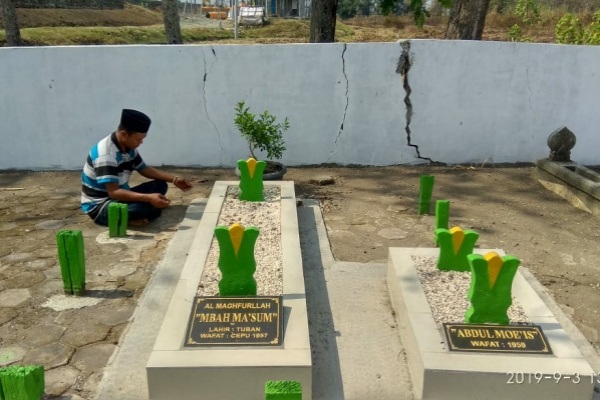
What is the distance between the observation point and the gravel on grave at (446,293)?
3.39 meters

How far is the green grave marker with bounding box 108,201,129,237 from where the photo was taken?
4.99 meters

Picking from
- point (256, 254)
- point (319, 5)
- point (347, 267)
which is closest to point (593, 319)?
point (347, 267)

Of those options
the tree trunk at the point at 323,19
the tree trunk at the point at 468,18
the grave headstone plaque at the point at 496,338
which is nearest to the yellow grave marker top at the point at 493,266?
the grave headstone plaque at the point at 496,338

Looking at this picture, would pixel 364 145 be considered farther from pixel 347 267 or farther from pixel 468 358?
pixel 468 358

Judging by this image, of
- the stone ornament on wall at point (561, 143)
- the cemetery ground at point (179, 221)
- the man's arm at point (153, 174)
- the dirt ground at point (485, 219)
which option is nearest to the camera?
the cemetery ground at point (179, 221)

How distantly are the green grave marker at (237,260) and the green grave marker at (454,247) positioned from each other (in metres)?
1.32

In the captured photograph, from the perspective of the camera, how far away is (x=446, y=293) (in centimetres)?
368

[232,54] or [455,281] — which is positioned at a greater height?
[232,54]

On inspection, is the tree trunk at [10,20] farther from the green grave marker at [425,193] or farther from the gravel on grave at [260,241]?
the green grave marker at [425,193]

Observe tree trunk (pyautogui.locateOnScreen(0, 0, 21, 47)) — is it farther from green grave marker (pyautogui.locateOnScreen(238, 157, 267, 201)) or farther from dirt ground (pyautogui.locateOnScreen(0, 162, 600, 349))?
green grave marker (pyautogui.locateOnScreen(238, 157, 267, 201))

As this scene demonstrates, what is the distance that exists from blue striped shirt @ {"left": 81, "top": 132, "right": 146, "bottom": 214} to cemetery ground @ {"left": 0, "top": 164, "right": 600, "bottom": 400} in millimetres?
312

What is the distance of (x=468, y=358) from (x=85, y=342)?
7.32ft

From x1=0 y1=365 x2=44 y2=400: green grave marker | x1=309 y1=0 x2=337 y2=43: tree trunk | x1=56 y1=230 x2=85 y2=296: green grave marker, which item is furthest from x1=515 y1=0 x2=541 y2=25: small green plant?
x1=0 y1=365 x2=44 y2=400: green grave marker

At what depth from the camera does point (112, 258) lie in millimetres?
4684
